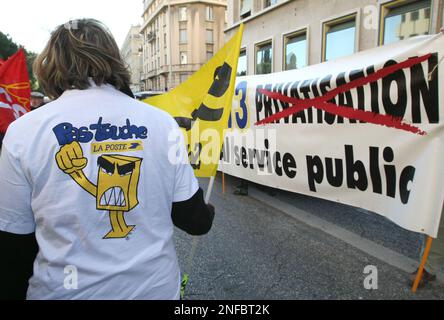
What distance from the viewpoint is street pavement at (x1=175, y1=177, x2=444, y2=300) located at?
3.05m

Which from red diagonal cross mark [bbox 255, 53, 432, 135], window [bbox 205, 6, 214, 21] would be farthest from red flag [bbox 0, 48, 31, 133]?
window [bbox 205, 6, 214, 21]

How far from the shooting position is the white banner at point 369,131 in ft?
9.07

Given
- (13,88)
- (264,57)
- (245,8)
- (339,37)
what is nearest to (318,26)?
(339,37)

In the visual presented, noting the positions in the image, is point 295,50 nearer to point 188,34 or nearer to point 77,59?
point 77,59

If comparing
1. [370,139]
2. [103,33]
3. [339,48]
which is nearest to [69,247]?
[103,33]

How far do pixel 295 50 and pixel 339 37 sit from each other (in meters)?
2.39

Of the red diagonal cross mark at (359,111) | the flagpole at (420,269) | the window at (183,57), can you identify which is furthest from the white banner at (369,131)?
the window at (183,57)

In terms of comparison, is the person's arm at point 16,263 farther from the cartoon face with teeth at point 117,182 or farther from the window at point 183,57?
the window at point 183,57

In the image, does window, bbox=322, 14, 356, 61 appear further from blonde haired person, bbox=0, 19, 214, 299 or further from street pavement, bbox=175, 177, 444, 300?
blonde haired person, bbox=0, 19, 214, 299

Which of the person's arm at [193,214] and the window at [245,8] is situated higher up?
the window at [245,8]

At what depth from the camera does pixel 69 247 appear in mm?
1181
